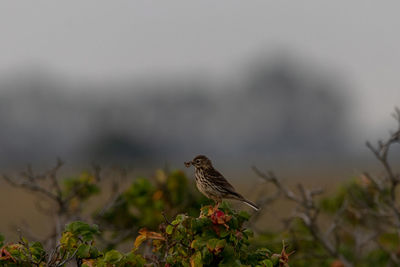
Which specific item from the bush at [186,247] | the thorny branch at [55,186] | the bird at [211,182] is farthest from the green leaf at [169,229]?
the thorny branch at [55,186]

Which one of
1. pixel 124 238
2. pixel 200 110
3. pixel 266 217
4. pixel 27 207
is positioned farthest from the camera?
pixel 200 110

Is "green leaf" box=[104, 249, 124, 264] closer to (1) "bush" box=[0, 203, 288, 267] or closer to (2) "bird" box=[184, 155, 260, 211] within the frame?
(1) "bush" box=[0, 203, 288, 267]

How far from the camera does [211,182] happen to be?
7199mm

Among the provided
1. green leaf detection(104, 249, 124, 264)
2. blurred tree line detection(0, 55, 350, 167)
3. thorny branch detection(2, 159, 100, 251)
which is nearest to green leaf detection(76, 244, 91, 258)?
green leaf detection(104, 249, 124, 264)

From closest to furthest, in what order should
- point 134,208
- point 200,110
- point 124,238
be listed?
point 124,238 < point 134,208 < point 200,110

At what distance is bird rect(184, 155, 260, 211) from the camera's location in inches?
281

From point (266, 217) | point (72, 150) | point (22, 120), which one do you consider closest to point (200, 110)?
point (72, 150)

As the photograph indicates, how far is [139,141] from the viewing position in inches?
5108

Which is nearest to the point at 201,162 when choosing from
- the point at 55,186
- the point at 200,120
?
the point at 55,186

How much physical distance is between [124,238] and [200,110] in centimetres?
13778

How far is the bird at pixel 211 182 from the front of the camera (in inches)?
281

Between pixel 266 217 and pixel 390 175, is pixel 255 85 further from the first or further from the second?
pixel 390 175

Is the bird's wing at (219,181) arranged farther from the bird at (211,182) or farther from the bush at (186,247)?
the bush at (186,247)

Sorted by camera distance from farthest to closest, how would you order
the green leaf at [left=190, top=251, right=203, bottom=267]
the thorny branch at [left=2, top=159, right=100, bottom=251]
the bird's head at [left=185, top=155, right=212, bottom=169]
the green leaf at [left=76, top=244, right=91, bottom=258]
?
the thorny branch at [left=2, top=159, right=100, bottom=251] < the bird's head at [left=185, top=155, right=212, bottom=169] < the green leaf at [left=76, top=244, right=91, bottom=258] < the green leaf at [left=190, top=251, right=203, bottom=267]
